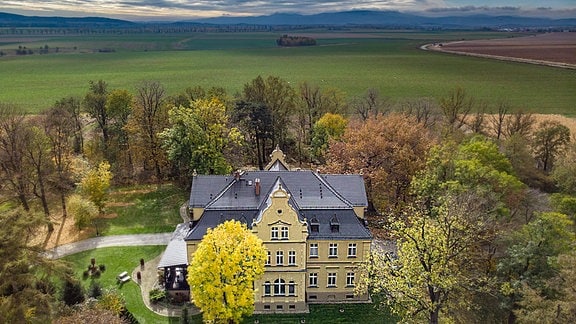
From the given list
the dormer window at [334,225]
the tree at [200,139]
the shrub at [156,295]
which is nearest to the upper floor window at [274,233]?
the dormer window at [334,225]

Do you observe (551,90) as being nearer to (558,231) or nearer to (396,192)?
(396,192)

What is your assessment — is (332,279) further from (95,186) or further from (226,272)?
(95,186)

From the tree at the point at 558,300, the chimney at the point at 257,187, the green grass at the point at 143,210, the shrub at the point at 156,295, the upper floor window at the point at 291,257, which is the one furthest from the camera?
the green grass at the point at 143,210

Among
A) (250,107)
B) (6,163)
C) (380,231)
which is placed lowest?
(380,231)

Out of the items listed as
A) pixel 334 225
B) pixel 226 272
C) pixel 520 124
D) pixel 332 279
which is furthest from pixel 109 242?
pixel 520 124

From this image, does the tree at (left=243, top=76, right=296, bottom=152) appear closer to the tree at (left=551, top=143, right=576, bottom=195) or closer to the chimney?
the chimney

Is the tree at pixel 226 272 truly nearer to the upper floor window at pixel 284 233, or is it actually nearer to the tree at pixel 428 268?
the upper floor window at pixel 284 233

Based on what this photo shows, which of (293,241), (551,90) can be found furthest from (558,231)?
(551,90)
